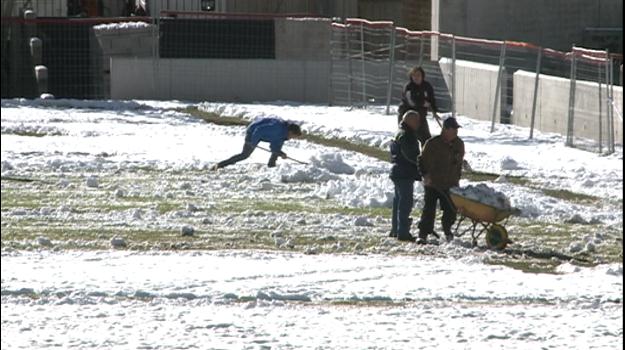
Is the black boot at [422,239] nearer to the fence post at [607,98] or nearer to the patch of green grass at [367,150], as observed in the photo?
the patch of green grass at [367,150]

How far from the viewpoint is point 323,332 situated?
11773mm

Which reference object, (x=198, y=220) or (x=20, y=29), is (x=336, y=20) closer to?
(x=20, y=29)

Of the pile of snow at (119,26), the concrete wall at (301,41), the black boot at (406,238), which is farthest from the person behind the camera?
the concrete wall at (301,41)

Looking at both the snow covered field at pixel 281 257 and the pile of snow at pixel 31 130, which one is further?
the pile of snow at pixel 31 130

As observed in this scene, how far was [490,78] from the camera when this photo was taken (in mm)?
29359

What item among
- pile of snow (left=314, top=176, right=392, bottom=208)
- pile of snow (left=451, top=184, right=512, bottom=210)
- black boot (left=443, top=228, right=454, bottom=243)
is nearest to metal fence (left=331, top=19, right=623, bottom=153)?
pile of snow (left=314, top=176, right=392, bottom=208)

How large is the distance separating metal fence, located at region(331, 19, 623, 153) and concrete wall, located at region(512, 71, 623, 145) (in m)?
0.01

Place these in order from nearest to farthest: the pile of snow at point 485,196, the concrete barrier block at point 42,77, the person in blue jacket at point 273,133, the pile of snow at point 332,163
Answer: the pile of snow at point 485,196 → the person in blue jacket at point 273,133 → the pile of snow at point 332,163 → the concrete barrier block at point 42,77

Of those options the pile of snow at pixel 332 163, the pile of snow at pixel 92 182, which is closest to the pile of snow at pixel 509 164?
the pile of snow at pixel 332 163

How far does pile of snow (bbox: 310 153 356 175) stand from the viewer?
21.5 meters

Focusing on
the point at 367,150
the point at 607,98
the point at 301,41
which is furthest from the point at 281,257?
the point at 301,41

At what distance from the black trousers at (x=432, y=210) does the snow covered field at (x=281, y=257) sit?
0.88ft

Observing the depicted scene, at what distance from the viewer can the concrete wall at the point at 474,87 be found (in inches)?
1153

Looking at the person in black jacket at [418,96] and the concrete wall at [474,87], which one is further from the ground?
the person in black jacket at [418,96]
